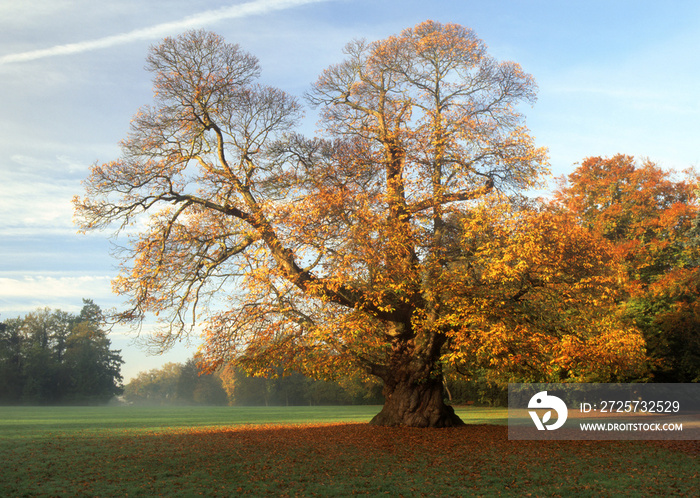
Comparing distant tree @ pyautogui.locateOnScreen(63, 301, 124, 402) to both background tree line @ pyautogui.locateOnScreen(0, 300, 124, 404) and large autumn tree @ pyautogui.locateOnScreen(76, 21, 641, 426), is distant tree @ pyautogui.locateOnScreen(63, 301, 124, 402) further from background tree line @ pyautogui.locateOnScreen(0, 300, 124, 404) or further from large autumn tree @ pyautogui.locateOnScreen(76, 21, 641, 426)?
large autumn tree @ pyautogui.locateOnScreen(76, 21, 641, 426)

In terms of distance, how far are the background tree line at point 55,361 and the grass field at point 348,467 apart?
5969 cm

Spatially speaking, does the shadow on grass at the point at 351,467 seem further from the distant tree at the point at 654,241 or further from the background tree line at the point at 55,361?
the background tree line at the point at 55,361

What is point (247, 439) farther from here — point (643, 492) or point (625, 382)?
point (625, 382)

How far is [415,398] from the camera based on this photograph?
19.5m

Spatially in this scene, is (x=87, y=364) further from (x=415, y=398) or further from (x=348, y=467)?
(x=348, y=467)

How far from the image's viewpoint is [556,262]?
51.0ft

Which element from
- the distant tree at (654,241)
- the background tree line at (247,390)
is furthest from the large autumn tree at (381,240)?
the background tree line at (247,390)

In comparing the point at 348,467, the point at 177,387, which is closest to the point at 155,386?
the point at 177,387

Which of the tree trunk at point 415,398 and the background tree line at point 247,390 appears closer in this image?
the tree trunk at point 415,398

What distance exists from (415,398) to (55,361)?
7230 centimetres

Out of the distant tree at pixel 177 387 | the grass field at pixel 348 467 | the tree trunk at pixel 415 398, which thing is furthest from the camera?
the distant tree at pixel 177 387

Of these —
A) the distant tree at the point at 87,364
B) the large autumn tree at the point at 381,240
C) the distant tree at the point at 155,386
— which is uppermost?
the large autumn tree at the point at 381,240

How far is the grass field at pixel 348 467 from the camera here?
370 inches

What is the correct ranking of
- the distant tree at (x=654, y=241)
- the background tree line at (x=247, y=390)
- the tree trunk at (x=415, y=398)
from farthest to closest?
the background tree line at (x=247, y=390)
the distant tree at (x=654, y=241)
the tree trunk at (x=415, y=398)
